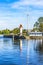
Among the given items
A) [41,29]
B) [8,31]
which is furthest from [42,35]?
[8,31]

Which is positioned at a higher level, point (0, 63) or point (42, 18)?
point (42, 18)

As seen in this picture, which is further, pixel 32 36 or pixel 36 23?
pixel 36 23

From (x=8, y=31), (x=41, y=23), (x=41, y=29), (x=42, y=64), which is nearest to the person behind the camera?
(x=42, y=64)

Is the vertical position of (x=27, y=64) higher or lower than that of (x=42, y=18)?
lower

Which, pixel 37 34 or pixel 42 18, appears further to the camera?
pixel 42 18

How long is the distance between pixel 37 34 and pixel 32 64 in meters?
84.6

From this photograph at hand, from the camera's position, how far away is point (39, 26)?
128 meters

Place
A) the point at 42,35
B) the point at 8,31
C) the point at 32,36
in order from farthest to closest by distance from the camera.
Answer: the point at 8,31 → the point at 42,35 → the point at 32,36

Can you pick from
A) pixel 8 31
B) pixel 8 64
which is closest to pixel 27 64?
pixel 8 64

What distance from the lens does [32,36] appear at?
96812mm

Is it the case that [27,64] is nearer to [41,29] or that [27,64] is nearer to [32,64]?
[32,64]

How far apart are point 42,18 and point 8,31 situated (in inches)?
1000

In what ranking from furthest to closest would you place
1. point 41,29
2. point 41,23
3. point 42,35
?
1. point 41,23
2. point 41,29
3. point 42,35

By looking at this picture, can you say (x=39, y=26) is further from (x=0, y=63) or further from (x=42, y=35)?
(x=0, y=63)
